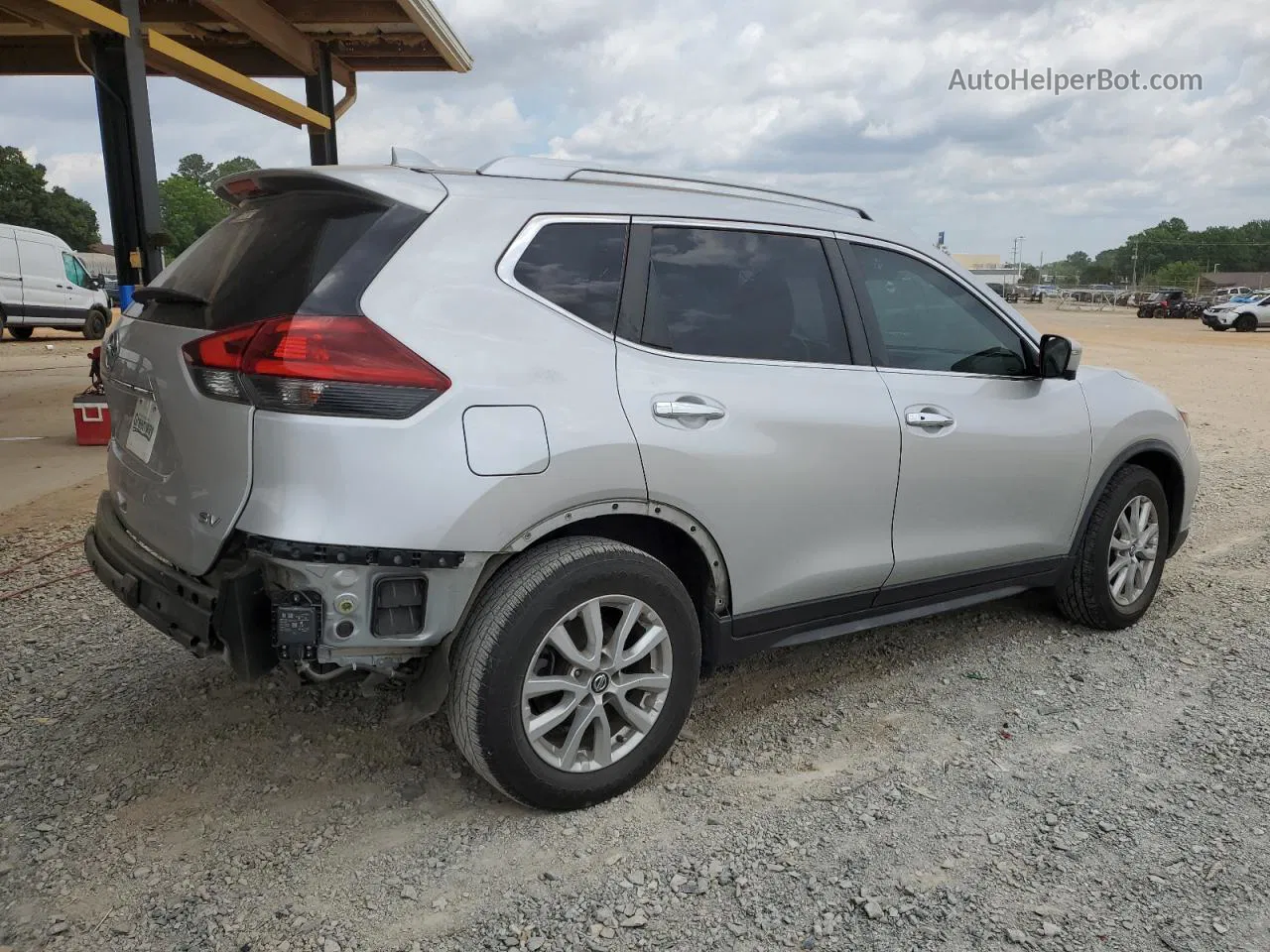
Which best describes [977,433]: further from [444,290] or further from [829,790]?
[444,290]

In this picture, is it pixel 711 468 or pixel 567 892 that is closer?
pixel 567 892

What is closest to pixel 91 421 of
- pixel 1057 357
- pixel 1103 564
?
pixel 1057 357

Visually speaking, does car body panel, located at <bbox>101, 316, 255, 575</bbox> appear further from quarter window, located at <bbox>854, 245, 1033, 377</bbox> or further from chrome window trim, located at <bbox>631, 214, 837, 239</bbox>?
quarter window, located at <bbox>854, 245, 1033, 377</bbox>

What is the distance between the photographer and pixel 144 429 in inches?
Answer: 114

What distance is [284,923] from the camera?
2414 mm

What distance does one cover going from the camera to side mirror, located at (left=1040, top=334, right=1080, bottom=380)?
388 cm

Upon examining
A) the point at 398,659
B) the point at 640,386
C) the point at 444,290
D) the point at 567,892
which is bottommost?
the point at 567,892

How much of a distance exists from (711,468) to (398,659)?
104 cm

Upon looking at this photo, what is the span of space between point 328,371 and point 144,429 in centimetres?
83

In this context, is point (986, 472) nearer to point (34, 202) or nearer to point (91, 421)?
point (91, 421)

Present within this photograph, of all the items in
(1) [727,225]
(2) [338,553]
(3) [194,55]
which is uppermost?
(3) [194,55]

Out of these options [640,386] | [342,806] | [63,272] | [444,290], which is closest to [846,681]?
[640,386]

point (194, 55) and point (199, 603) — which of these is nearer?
point (199, 603)

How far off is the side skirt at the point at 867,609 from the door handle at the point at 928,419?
0.59 m
